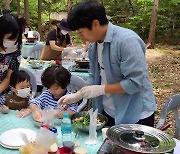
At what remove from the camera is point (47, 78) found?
2215 mm

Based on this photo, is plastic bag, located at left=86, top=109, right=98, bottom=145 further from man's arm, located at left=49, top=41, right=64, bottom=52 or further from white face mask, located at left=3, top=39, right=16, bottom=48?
man's arm, located at left=49, top=41, right=64, bottom=52

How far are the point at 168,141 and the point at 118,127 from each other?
0.89 feet

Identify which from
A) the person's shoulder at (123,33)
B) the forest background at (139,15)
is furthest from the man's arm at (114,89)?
the forest background at (139,15)

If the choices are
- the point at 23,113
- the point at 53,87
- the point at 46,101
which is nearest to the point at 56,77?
the point at 53,87

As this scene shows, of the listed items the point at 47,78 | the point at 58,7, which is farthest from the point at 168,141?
the point at 58,7

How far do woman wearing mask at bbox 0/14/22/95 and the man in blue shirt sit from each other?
1.98 feet

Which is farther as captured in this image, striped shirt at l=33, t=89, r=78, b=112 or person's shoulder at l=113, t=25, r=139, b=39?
striped shirt at l=33, t=89, r=78, b=112

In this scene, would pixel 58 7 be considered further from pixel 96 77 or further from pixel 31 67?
pixel 96 77

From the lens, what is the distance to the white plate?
1.57 m

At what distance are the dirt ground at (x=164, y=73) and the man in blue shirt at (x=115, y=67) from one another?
6.88ft

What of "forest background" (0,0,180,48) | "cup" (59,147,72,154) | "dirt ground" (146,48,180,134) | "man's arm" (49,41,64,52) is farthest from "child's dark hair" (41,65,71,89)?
"forest background" (0,0,180,48)

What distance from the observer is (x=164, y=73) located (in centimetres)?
696

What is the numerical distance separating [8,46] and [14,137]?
2.60ft

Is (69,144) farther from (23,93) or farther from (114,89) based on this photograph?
(23,93)
